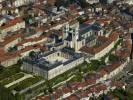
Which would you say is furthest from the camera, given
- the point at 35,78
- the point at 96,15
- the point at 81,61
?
the point at 96,15

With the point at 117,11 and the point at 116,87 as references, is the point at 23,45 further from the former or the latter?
the point at 117,11

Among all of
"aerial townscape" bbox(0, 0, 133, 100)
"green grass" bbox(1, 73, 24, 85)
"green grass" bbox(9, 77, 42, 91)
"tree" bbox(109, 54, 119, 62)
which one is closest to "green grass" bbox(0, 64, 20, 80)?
"aerial townscape" bbox(0, 0, 133, 100)

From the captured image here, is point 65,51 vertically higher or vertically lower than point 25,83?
higher

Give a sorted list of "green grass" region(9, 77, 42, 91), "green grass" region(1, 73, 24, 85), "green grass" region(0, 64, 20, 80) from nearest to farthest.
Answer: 1. "green grass" region(9, 77, 42, 91)
2. "green grass" region(1, 73, 24, 85)
3. "green grass" region(0, 64, 20, 80)

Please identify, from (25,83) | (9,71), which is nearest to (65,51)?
(9,71)

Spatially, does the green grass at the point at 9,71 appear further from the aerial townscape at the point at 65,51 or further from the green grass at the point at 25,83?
the green grass at the point at 25,83

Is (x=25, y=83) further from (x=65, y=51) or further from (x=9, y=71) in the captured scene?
(x=65, y=51)

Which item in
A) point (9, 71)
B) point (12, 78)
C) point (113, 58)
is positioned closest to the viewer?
point (12, 78)

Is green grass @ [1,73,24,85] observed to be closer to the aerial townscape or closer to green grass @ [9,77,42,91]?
the aerial townscape

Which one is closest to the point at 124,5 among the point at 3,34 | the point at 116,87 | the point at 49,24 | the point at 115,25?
the point at 115,25
